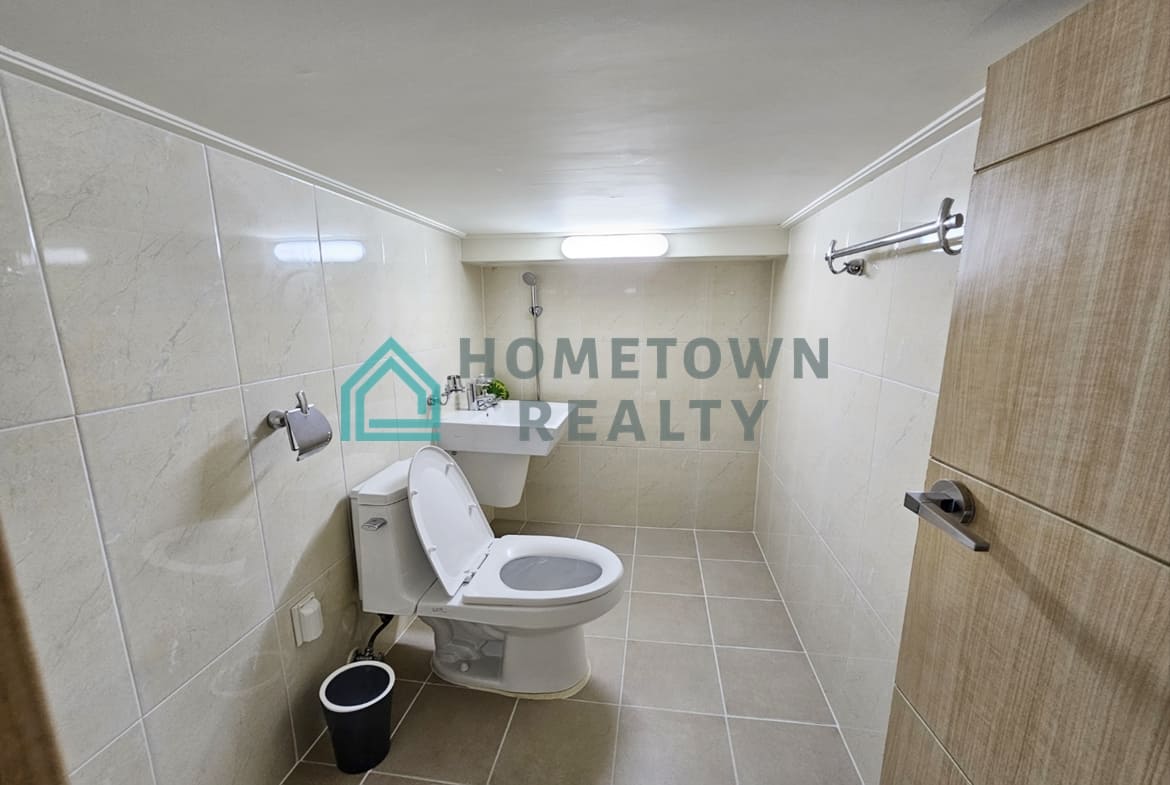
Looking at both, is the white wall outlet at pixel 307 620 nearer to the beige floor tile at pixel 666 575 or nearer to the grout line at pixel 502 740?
the grout line at pixel 502 740

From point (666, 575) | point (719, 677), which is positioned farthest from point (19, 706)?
point (666, 575)

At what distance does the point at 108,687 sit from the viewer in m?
0.91

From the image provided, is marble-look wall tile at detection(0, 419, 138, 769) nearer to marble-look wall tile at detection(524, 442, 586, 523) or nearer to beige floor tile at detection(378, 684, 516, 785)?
beige floor tile at detection(378, 684, 516, 785)

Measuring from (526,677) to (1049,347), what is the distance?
5.88 feet

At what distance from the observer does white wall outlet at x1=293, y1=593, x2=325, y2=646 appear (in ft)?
4.56

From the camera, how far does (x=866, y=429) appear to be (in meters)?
1.40

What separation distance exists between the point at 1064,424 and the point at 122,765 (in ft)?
5.67

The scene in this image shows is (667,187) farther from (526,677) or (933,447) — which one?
(526,677)

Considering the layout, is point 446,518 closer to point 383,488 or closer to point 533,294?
point 383,488

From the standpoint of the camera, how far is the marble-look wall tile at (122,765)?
0.88 metres

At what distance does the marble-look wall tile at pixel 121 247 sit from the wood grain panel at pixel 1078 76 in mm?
1549

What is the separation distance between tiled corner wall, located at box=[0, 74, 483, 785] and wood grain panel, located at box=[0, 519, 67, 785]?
56 cm

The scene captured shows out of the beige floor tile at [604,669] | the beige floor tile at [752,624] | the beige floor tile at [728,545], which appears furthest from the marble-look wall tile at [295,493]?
the beige floor tile at [728,545]

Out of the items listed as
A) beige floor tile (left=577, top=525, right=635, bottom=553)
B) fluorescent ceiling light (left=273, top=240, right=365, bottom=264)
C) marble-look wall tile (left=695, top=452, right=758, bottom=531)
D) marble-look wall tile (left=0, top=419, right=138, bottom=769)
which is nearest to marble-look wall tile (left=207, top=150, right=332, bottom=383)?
fluorescent ceiling light (left=273, top=240, right=365, bottom=264)
